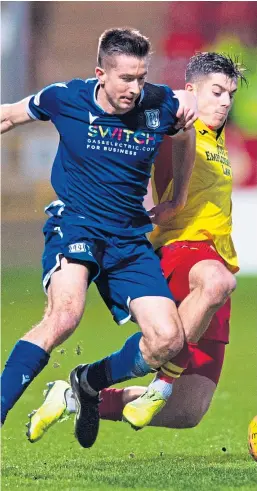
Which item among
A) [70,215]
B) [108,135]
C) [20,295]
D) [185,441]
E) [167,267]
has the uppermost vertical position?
[108,135]

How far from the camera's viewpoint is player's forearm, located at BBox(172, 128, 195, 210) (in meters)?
6.62

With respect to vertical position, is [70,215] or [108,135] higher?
[108,135]

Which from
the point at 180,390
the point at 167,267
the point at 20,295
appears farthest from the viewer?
the point at 20,295

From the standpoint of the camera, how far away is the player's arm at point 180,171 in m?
6.63

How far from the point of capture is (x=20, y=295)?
53.5ft

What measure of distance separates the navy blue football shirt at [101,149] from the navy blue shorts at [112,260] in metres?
0.07

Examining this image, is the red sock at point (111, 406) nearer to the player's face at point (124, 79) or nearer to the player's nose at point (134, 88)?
the player's face at point (124, 79)

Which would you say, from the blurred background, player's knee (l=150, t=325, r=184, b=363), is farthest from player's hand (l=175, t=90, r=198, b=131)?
the blurred background

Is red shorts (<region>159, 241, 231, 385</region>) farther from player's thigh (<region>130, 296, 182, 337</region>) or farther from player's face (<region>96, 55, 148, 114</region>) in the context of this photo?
player's face (<region>96, 55, 148, 114</region>)

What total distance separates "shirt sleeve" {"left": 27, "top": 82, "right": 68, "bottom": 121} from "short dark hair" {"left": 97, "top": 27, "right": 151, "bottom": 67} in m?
0.29

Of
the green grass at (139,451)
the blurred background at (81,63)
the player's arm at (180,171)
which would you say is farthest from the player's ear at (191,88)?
the blurred background at (81,63)

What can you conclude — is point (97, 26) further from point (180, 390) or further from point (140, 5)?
point (180, 390)

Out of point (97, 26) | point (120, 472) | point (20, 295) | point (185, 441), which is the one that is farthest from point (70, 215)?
point (97, 26)

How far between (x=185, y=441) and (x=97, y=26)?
16.0 meters
